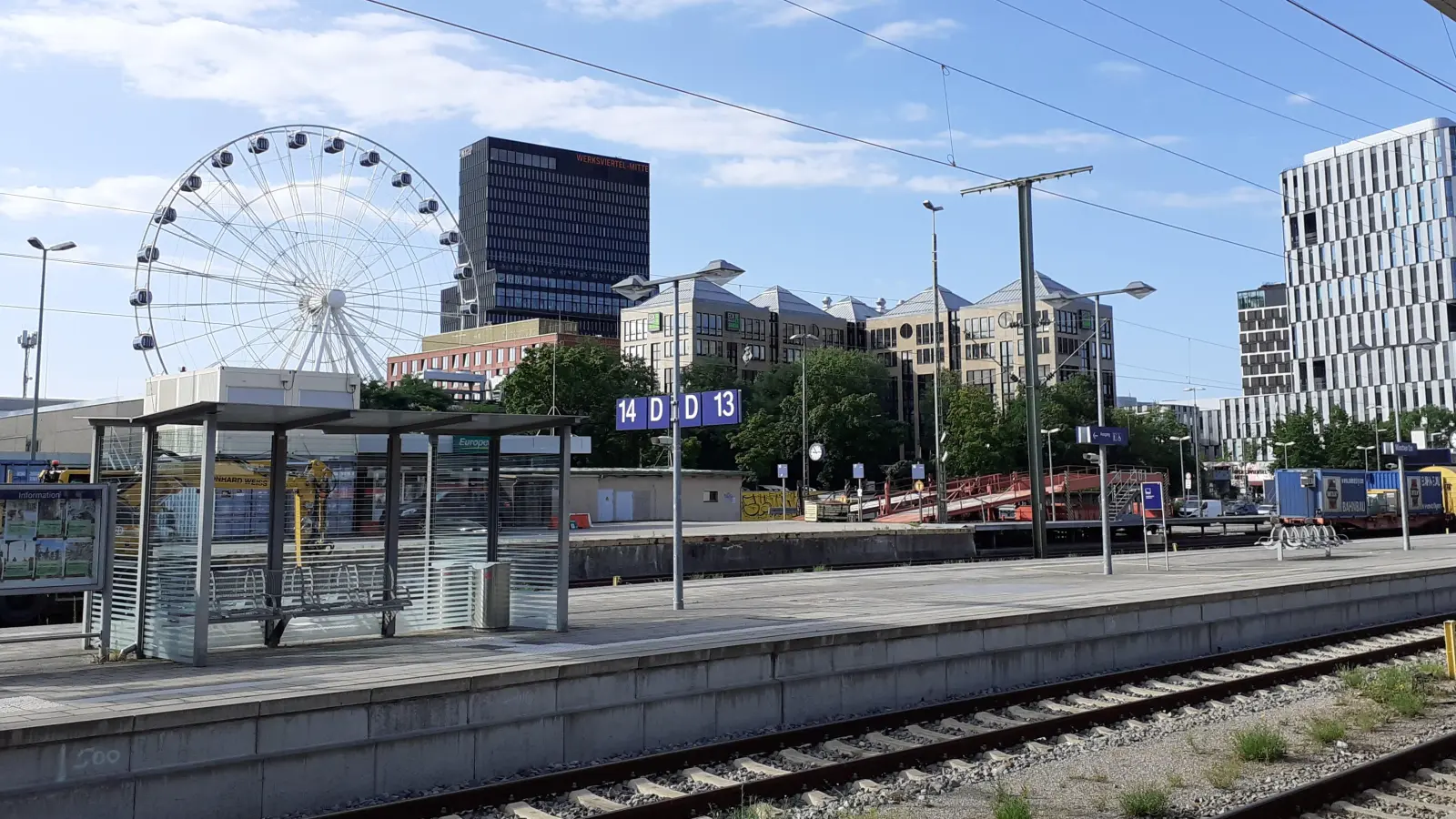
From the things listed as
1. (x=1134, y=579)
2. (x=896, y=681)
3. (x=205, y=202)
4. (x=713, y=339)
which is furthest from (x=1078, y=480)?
(x=713, y=339)

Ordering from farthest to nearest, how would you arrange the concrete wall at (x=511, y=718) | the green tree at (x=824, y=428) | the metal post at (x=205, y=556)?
the green tree at (x=824, y=428) → the metal post at (x=205, y=556) → the concrete wall at (x=511, y=718)

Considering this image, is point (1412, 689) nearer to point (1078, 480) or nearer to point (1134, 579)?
point (1134, 579)

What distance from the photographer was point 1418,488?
198 ft

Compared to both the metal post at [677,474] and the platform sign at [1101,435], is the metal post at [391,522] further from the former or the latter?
the platform sign at [1101,435]

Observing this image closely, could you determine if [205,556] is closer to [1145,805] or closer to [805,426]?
[1145,805]

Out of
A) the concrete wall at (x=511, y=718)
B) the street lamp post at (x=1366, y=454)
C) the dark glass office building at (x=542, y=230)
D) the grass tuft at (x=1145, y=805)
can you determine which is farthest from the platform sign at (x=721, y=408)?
the dark glass office building at (x=542, y=230)

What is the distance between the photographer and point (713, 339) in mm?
127938

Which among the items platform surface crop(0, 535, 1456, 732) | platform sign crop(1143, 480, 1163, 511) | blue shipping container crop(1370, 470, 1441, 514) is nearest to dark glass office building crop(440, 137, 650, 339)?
blue shipping container crop(1370, 470, 1441, 514)

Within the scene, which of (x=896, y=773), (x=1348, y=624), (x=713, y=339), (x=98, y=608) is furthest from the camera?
(x=713, y=339)

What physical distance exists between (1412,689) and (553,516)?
1048 cm

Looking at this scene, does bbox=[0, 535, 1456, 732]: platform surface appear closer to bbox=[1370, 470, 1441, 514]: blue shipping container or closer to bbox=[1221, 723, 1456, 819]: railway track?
bbox=[1221, 723, 1456, 819]: railway track

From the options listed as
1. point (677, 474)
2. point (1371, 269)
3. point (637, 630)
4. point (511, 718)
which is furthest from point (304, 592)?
point (1371, 269)

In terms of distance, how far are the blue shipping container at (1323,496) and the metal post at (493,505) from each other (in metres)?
46.0

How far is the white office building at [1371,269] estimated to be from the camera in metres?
121
